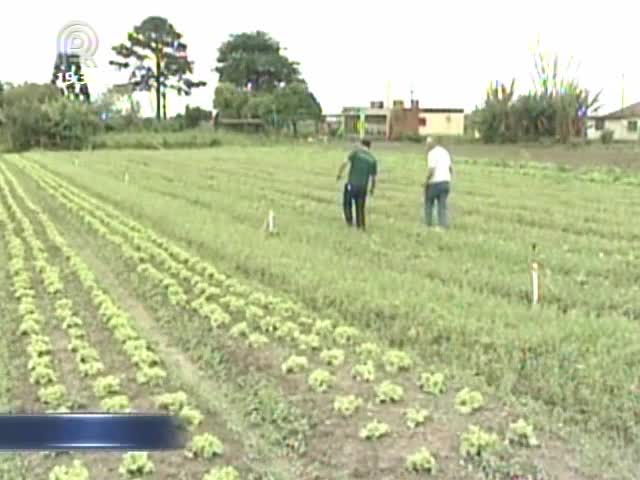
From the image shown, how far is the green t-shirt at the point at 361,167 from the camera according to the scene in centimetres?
1333

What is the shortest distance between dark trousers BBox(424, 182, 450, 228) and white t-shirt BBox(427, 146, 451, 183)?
0.33 ft

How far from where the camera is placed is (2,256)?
464 inches

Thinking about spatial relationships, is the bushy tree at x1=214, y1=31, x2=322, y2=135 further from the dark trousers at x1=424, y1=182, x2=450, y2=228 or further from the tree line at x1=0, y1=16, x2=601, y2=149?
the dark trousers at x1=424, y1=182, x2=450, y2=228

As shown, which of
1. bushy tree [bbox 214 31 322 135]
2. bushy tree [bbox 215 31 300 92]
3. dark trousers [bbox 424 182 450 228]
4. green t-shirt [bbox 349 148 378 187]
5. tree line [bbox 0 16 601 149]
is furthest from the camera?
bushy tree [bbox 215 31 300 92]

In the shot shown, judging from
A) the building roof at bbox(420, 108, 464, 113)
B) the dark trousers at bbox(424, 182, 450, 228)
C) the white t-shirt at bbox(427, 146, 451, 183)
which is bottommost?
the dark trousers at bbox(424, 182, 450, 228)

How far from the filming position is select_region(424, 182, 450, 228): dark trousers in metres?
13.1

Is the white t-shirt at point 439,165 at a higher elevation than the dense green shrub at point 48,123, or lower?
lower

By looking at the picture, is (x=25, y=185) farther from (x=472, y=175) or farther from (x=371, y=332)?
(x=371, y=332)

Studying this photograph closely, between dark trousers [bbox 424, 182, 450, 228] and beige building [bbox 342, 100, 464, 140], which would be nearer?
dark trousers [bbox 424, 182, 450, 228]

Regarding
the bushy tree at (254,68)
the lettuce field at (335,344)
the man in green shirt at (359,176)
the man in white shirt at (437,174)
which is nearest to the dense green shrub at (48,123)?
Result: the bushy tree at (254,68)

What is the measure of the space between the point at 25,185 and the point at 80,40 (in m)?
13.6

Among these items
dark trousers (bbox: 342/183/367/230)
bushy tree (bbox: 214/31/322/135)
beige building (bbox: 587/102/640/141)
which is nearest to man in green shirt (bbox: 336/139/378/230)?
dark trousers (bbox: 342/183/367/230)

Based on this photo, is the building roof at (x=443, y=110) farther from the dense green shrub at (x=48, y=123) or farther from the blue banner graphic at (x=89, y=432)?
the blue banner graphic at (x=89, y=432)

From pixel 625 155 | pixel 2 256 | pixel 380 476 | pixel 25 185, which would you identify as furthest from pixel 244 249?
pixel 625 155
